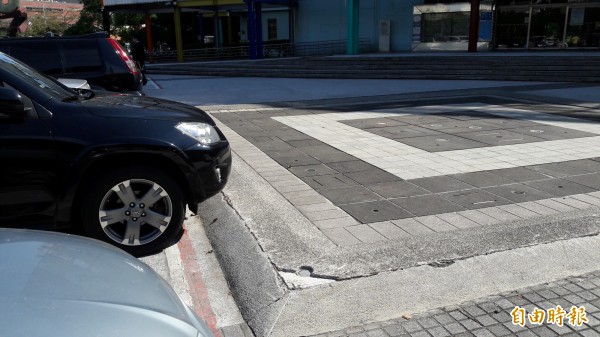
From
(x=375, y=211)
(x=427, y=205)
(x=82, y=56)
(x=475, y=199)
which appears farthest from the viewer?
(x=82, y=56)

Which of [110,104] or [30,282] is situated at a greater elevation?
[110,104]

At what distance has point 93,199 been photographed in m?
4.36

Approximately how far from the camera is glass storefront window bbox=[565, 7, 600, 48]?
26.0 meters

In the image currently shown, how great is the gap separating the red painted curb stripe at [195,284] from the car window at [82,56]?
5.08m

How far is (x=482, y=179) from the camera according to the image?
6430 mm

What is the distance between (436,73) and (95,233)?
17.6m

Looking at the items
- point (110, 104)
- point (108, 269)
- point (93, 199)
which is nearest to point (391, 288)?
point (108, 269)

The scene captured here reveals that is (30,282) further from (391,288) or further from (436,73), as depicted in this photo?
(436,73)

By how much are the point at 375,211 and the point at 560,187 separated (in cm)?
230

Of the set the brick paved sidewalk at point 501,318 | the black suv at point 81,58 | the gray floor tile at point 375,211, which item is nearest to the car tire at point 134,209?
the gray floor tile at point 375,211

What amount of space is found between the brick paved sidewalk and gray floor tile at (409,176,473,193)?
2.22 meters

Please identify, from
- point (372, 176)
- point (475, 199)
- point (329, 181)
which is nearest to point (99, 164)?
point (329, 181)

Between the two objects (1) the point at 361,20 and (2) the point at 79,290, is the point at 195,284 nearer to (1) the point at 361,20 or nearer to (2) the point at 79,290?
(2) the point at 79,290

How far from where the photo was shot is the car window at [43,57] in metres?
8.77
